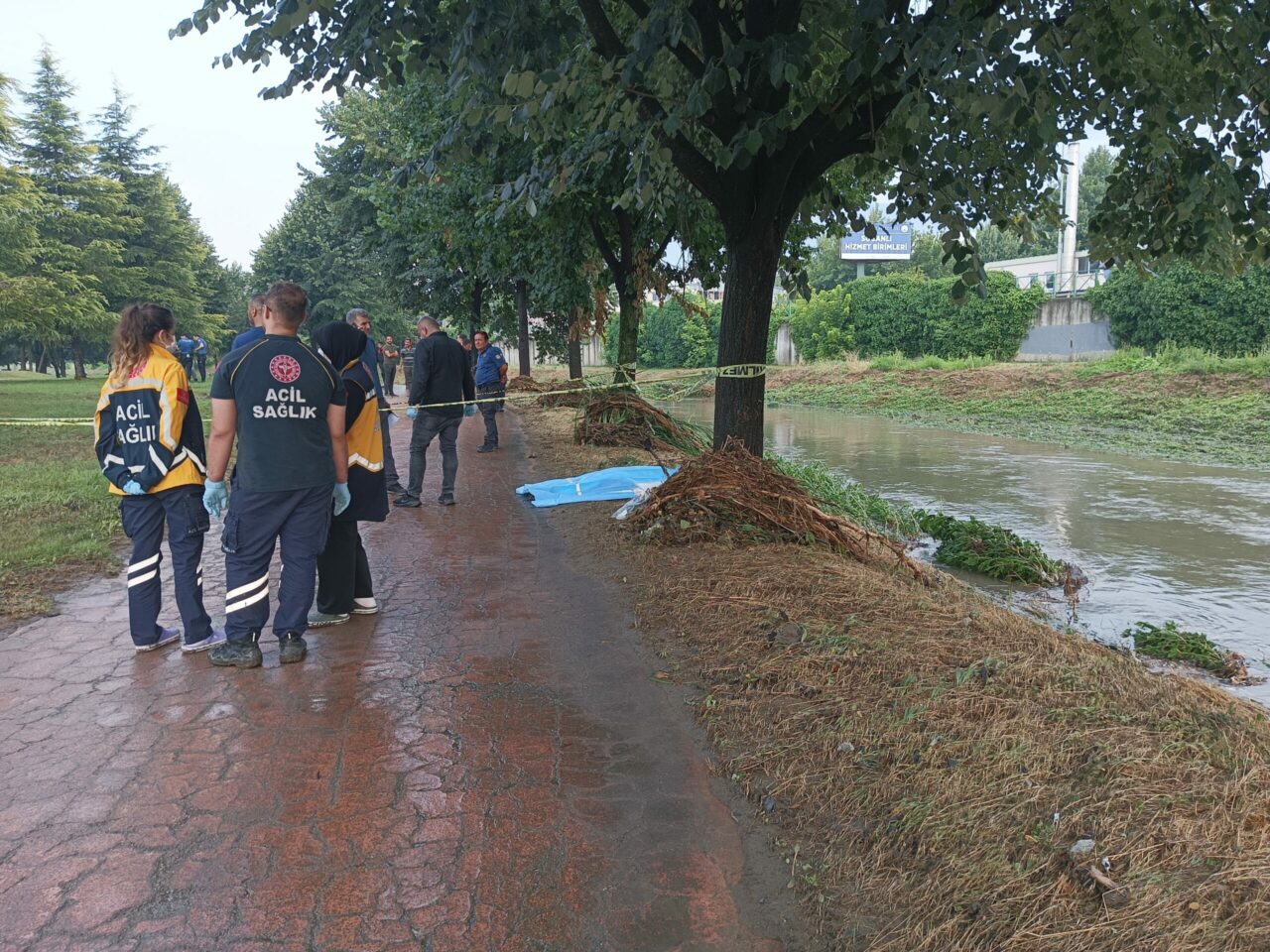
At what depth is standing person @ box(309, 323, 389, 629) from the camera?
18.3 feet

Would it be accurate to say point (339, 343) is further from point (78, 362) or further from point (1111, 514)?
point (78, 362)

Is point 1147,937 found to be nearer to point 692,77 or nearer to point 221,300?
point 692,77

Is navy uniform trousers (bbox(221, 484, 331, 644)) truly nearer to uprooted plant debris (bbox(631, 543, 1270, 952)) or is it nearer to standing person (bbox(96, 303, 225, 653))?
standing person (bbox(96, 303, 225, 653))

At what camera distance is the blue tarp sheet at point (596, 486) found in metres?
9.92

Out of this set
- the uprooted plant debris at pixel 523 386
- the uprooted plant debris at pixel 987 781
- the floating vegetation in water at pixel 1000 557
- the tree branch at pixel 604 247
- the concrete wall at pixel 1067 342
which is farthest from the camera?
the concrete wall at pixel 1067 342

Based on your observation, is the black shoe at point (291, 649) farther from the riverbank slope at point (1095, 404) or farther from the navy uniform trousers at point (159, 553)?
the riverbank slope at point (1095, 404)

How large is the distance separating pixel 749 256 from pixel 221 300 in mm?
54562

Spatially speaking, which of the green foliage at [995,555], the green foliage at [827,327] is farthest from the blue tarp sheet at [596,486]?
the green foliage at [827,327]

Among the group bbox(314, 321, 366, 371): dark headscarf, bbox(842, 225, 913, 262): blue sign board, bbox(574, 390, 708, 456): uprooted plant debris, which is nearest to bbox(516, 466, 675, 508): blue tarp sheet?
bbox(574, 390, 708, 456): uprooted plant debris

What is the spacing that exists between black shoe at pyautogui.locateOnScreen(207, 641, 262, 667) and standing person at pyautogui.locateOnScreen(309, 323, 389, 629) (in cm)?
72

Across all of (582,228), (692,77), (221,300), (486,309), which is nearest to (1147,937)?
(692,77)

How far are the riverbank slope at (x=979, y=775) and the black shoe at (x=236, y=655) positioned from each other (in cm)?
216

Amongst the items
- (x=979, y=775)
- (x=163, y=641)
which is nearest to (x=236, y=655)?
(x=163, y=641)

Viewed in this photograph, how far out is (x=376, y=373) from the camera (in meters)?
6.66
